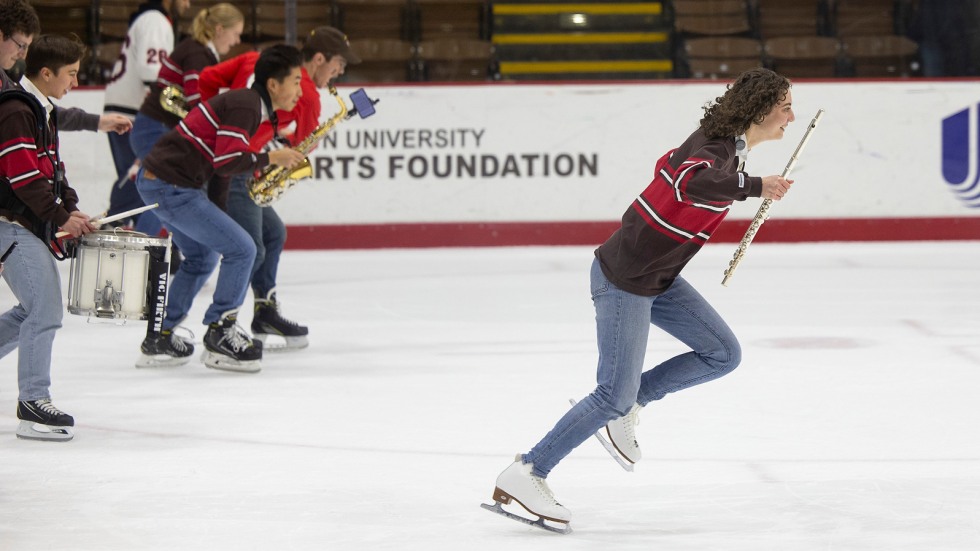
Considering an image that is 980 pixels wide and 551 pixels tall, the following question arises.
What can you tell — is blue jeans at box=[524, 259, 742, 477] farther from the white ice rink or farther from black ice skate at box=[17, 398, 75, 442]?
black ice skate at box=[17, 398, 75, 442]

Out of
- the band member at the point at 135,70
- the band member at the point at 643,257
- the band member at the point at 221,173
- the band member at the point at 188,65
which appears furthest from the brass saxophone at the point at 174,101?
the band member at the point at 643,257

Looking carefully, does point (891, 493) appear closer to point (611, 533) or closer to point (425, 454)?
point (611, 533)

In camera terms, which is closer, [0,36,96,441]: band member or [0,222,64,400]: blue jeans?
[0,36,96,441]: band member

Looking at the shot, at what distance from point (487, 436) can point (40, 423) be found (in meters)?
1.46

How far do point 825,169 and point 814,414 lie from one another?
5.40m

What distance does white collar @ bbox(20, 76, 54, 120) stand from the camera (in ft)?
15.1

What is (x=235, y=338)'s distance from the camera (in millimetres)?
6016

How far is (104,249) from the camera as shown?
197 inches

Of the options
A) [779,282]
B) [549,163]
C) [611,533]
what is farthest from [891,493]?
[549,163]

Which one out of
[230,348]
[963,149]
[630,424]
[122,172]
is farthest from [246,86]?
[963,149]

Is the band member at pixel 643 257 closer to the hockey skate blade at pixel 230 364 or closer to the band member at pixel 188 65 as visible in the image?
the hockey skate blade at pixel 230 364

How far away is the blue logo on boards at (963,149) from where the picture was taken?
1026 cm

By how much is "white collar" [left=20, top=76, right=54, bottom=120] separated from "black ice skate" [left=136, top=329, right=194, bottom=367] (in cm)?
164

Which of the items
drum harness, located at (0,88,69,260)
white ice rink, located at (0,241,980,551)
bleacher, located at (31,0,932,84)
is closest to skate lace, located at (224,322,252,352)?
white ice rink, located at (0,241,980,551)
